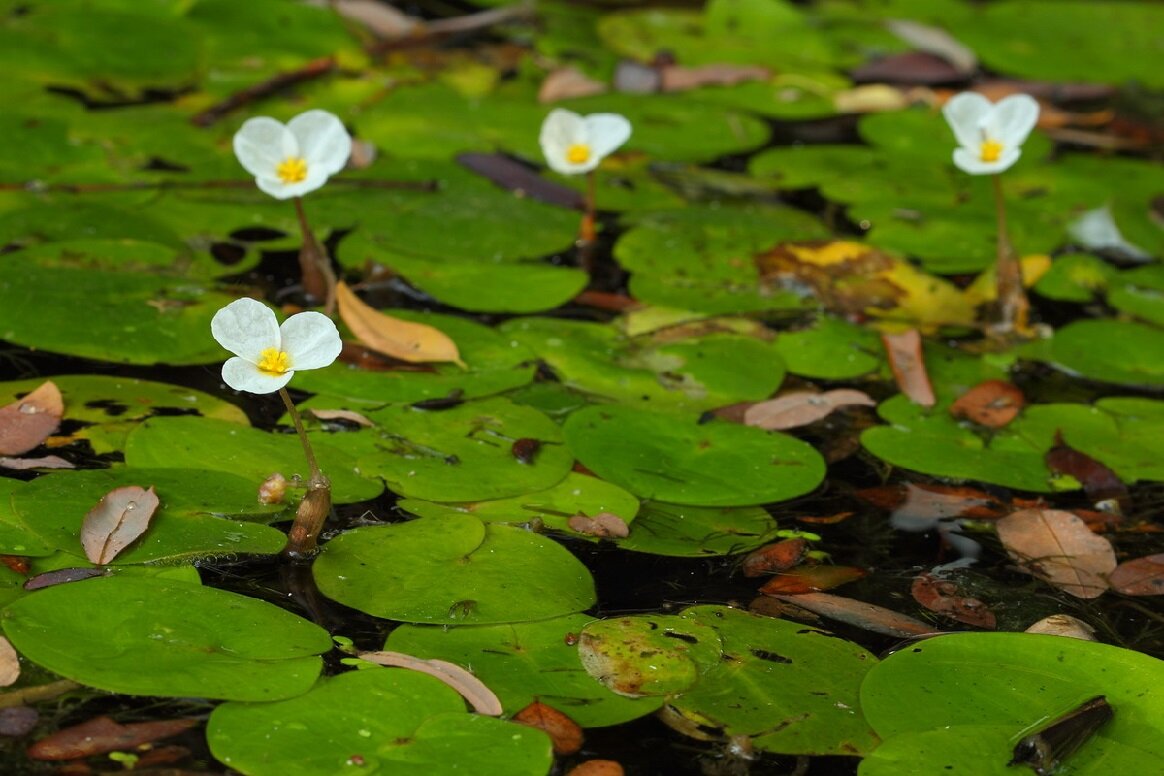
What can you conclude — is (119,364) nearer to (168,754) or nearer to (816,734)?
(168,754)

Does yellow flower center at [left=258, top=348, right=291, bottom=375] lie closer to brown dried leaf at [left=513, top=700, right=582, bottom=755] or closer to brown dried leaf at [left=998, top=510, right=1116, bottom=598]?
brown dried leaf at [left=513, top=700, right=582, bottom=755]

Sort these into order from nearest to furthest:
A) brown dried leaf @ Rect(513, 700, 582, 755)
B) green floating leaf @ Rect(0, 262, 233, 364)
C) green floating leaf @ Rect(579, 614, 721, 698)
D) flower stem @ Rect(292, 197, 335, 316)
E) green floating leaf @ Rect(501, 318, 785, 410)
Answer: brown dried leaf @ Rect(513, 700, 582, 755) → green floating leaf @ Rect(579, 614, 721, 698) → green floating leaf @ Rect(0, 262, 233, 364) → green floating leaf @ Rect(501, 318, 785, 410) → flower stem @ Rect(292, 197, 335, 316)

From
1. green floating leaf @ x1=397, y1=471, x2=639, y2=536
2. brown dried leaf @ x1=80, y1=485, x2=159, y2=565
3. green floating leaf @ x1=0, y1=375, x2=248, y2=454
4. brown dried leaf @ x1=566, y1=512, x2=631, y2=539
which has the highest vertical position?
brown dried leaf @ x1=80, y1=485, x2=159, y2=565

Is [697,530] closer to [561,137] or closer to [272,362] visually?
[272,362]

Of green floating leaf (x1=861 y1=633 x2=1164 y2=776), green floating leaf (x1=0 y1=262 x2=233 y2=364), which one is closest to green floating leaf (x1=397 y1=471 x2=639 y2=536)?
green floating leaf (x1=861 y1=633 x2=1164 y2=776)

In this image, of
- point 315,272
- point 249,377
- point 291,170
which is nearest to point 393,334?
point 315,272

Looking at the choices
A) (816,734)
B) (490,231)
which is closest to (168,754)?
(816,734)

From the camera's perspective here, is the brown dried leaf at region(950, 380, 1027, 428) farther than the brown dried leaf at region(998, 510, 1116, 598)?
Yes
